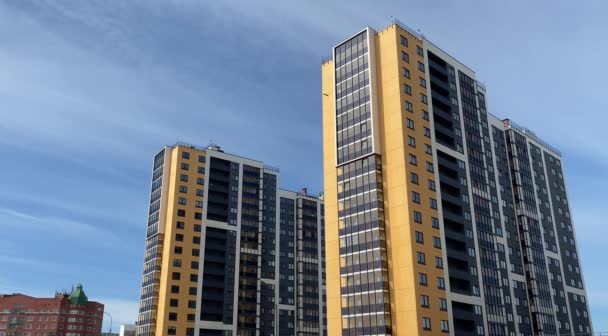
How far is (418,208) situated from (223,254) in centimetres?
7332

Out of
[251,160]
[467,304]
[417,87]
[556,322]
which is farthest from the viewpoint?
[251,160]

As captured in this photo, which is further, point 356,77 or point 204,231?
point 204,231

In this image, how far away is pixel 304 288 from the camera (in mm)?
180625

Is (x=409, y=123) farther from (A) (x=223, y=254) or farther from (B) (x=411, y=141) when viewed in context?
(A) (x=223, y=254)

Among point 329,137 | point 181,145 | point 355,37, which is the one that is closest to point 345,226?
point 329,137

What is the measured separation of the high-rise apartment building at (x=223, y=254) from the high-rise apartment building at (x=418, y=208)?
5035cm

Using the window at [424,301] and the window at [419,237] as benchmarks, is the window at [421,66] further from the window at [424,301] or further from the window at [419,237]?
the window at [424,301]

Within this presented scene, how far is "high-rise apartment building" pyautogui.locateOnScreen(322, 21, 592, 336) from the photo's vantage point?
9500 centimetres

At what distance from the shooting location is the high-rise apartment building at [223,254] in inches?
5748

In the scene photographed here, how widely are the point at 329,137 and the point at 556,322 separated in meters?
68.5

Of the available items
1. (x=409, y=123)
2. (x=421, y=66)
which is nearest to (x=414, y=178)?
(x=409, y=123)

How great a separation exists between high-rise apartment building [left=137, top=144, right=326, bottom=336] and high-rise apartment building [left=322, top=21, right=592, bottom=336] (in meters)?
50.4

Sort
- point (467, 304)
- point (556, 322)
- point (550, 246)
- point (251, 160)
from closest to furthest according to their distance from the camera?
point (467, 304) < point (556, 322) < point (550, 246) < point (251, 160)

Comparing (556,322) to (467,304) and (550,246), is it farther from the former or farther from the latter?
(467,304)
